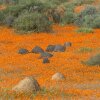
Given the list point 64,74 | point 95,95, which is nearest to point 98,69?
point 64,74

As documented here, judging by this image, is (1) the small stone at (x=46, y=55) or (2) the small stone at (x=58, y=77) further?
(1) the small stone at (x=46, y=55)

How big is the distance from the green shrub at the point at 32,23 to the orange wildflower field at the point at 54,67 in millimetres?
794

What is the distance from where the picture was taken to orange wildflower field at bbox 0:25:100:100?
1324cm

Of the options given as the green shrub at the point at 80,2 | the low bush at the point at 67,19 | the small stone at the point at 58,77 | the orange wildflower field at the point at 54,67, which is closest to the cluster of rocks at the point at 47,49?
the orange wildflower field at the point at 54,67

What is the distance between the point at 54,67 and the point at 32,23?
1286 centimetres

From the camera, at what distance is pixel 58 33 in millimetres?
30578

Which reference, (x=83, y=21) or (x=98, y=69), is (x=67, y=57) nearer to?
(x=98, y=69)

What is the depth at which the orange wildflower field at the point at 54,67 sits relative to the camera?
43.4 feet

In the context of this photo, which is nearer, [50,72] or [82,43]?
[50,72]

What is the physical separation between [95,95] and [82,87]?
4.79 feet

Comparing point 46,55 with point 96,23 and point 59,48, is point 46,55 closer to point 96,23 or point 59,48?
point 59,48

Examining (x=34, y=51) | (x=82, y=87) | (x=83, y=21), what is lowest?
(x=83, y=21)

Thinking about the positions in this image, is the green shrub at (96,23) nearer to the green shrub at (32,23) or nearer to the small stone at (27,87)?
the green shrub at (32,23)

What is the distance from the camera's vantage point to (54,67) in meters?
18.5
